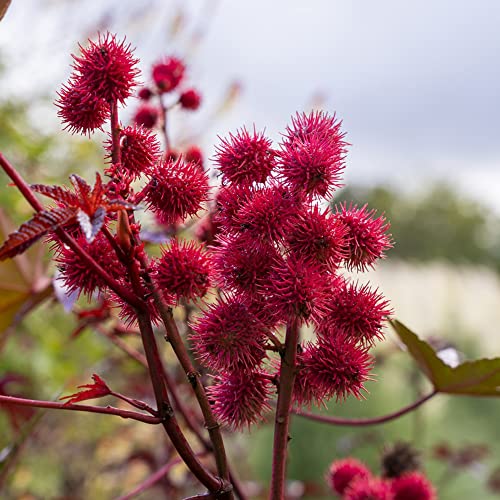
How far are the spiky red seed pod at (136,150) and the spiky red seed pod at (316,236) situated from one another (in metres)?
0.13

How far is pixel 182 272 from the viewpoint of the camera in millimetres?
483

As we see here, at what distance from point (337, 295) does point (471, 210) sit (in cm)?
942

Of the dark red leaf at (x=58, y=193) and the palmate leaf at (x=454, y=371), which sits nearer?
the dark red leaf at (x=58, y=193)

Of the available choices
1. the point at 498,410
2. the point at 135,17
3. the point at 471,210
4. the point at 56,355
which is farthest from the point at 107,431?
the point at 471,210

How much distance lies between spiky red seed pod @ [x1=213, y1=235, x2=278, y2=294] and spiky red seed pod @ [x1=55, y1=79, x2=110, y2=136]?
0.49 feet

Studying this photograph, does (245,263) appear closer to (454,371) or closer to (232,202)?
(232,202)

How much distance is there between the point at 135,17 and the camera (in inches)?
99.6

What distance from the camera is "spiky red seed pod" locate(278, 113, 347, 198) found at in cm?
48

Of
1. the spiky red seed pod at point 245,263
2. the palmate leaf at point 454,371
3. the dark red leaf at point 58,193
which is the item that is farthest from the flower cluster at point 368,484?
the dark red leaf at point 58,193

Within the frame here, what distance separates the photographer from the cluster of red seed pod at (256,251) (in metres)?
0.48

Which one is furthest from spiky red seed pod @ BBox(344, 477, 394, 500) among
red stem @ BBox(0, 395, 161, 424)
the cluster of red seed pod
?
red stem @ BBox(0, 395, 161, 424)

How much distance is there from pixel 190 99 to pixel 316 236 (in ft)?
1.73

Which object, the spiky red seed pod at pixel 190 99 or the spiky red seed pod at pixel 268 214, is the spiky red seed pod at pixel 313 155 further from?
the spiky red seed pod at pixel 190 99

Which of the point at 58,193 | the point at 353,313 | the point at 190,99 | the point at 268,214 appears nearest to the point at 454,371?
the point at 353,313
